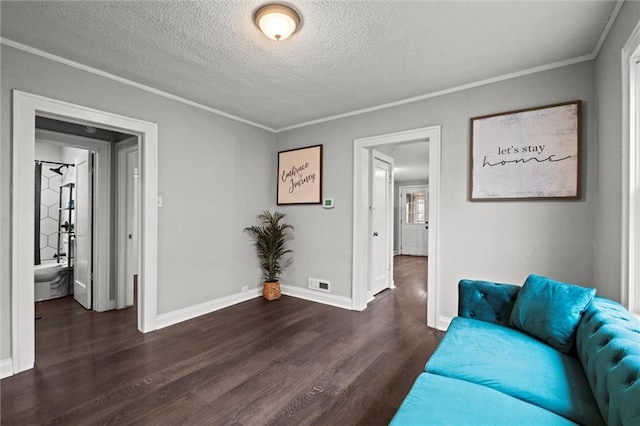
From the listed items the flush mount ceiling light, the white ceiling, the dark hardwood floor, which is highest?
the flush mount ceiling light

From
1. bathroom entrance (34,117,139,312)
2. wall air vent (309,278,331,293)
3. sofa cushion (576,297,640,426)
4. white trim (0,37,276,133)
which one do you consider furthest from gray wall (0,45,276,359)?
sofa cushion (576,297,640,426)

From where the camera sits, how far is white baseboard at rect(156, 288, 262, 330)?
3191mm

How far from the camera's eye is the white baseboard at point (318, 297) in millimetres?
3865

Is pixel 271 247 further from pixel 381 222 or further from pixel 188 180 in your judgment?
pixel 381 222

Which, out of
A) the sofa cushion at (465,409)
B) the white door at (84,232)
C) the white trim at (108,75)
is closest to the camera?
the sofa cushion at (465,409)

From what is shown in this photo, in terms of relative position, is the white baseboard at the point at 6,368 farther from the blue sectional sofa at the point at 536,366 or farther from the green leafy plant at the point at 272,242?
the blue sectional sofa at the point at 536,366

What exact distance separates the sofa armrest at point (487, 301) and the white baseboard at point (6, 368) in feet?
11.4

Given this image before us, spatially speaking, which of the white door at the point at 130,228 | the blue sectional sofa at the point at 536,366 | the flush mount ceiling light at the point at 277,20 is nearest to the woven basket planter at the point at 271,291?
the white door at the point at 130,228

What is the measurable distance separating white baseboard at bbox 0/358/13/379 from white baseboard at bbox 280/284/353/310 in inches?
113

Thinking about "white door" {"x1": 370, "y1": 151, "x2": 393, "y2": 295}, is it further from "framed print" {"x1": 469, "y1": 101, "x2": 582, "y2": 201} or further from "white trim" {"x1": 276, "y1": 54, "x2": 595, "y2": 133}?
"framed print" {"x1": 469, "y1": 101, "x2": 582, "y2": 201}

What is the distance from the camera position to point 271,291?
416 cm

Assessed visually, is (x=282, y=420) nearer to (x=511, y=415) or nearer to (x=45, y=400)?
(x=511, y=415)

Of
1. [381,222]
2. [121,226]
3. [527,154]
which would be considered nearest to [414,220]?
[381,222]

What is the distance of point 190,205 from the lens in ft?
11.4
